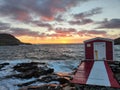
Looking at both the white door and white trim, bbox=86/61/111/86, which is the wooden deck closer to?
white trim, bbox=86/61/111/86

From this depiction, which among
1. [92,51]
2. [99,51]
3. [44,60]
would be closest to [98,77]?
[99,51]

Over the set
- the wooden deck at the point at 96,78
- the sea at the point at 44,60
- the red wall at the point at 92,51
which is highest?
the red wall at the point at 92,51

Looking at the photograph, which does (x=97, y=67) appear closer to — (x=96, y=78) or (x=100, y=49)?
(x=96, y=78)

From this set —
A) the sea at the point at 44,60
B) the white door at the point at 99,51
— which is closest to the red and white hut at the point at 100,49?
the white door at the point at 99,51

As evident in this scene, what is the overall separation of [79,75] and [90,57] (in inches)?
316

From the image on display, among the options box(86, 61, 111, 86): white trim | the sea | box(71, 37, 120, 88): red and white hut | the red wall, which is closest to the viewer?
box(86, 61, 111, 86): white trim

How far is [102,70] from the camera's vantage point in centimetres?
1758

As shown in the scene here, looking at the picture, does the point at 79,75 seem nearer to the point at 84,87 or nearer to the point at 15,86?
the point at 84,87

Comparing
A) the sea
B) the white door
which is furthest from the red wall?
the sea

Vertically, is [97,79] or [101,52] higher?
[101,52]

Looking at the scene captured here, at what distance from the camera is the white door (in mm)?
23484

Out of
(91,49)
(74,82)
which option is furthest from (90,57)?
(74,82)

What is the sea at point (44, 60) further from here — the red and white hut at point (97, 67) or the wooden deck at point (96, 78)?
the wooden deck at point (96, 78)

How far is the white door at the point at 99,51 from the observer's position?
77.0 ft
